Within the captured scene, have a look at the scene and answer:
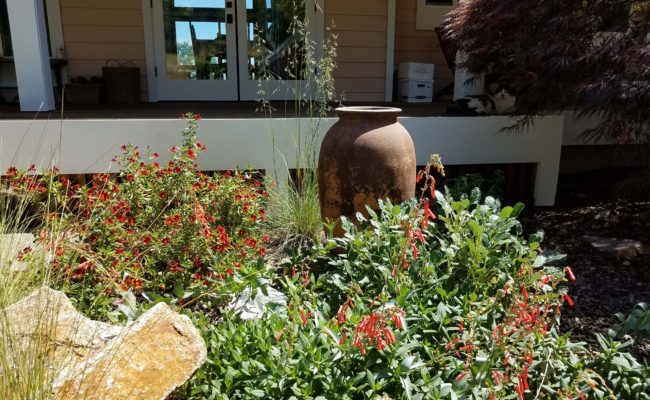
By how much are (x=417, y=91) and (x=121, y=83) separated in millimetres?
3397

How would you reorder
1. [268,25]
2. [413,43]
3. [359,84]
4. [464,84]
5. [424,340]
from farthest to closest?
[413,43] < [359,84] < [268,25] < [464,84] < [424,340]

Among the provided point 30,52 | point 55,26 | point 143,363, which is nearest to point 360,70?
point 55,26

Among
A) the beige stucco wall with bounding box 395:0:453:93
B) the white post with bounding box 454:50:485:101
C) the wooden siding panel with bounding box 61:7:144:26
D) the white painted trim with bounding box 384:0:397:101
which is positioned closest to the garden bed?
the white post with bounding box 454:50:485:101

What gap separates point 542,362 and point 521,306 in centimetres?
32

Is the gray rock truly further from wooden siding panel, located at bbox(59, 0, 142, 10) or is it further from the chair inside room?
wooden siding panel, located at bbox(59, 0, 142, 10)

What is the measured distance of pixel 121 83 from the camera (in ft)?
18.7

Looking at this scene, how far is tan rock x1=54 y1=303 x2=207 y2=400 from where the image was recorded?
58.6 inches

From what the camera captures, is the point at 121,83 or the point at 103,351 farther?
the point at 121,83

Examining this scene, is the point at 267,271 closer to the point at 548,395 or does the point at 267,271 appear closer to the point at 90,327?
the point at 90,327

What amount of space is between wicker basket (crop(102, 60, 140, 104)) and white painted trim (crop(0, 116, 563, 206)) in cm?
232

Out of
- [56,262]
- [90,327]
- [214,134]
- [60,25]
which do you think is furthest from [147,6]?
[90,327]

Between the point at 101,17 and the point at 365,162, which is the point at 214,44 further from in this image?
the point at 365,162

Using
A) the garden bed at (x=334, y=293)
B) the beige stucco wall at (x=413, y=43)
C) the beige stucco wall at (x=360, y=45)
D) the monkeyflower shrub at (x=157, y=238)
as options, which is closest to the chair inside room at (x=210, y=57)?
the beige stucco wall at (x=360, y=45)

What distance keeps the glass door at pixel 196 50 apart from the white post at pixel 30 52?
2.00 m
